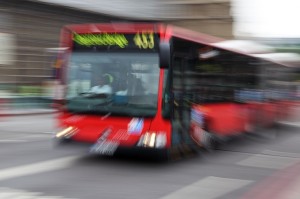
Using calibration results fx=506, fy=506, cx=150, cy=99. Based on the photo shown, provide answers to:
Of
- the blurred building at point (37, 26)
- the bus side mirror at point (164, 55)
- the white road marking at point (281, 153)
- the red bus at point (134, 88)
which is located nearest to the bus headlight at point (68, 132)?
the red bus at point (134, 88)

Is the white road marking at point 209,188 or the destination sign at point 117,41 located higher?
the destination sign at point 117,41

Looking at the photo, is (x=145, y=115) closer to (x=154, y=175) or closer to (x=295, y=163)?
(x=154, y=175)

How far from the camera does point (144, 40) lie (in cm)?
916

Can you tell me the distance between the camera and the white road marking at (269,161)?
10281 mm

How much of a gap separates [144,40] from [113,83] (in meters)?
0.96

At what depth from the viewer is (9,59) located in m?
25.8

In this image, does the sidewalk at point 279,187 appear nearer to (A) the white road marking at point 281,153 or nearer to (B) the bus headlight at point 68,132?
(A) the white road marking at point 281,153

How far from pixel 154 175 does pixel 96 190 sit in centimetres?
161

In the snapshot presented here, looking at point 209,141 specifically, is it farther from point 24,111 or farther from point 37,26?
point 37,26

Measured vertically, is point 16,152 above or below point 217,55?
below

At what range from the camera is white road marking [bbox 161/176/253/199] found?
7.17 metres

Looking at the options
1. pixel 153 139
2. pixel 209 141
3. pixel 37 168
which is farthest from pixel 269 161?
pixel 37 168

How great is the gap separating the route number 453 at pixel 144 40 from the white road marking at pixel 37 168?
8.54 ft

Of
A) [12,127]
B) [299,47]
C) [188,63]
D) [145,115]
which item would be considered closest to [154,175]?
[145,115]
